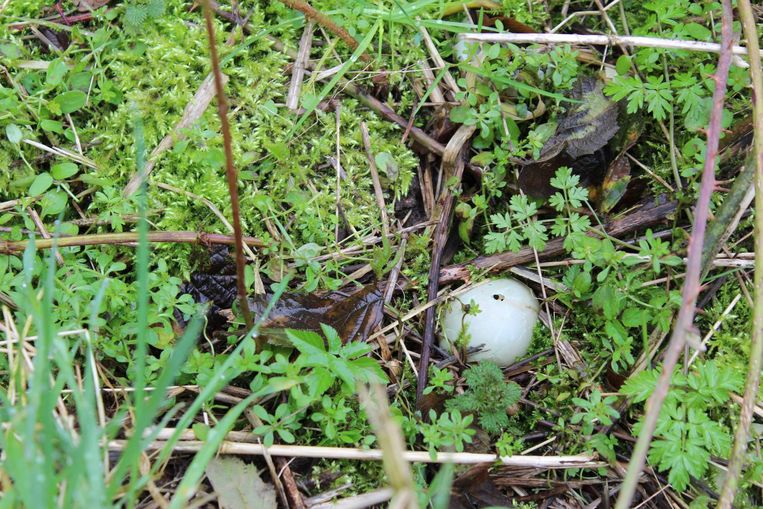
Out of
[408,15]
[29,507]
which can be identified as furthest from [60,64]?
[29,507]

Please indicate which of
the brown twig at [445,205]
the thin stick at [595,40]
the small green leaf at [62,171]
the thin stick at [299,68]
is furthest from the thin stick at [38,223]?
the thin stick at [595,40]

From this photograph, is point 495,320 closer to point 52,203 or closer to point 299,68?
point 299,68

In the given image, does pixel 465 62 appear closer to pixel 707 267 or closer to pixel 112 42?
pixel 707 267

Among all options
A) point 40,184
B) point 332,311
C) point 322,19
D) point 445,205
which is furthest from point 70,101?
point 445,205

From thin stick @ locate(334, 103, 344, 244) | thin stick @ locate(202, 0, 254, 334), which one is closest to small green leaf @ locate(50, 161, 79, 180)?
thin stick @ locate(202, 0, 254, 334)

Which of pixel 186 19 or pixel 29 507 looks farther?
pixel 186 19
